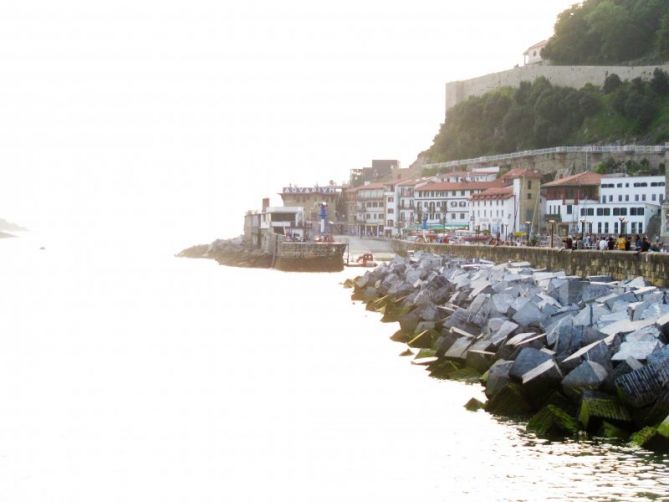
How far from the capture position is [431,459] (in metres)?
13.5

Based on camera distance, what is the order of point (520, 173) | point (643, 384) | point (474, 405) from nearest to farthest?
point (643, 384), point (474, 405), point (520, 173)

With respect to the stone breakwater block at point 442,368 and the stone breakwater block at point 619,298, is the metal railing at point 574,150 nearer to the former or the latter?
the stone breakwater block at point 619,298

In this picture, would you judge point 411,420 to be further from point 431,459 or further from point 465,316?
point 465,316

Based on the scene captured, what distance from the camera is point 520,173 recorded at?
72125 mm

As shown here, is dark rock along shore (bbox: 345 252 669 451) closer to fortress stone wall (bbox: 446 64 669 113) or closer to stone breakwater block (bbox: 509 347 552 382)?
stone breakwater block (bbox: 509 347 552 382)

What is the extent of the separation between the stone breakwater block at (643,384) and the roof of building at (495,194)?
5625 centimetres

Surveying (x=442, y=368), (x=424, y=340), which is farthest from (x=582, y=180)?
(x=442, y=368)

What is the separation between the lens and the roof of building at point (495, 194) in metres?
69.6

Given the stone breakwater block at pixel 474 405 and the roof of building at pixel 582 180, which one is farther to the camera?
the roof of building at pixel 582 180

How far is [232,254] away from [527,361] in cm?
6249

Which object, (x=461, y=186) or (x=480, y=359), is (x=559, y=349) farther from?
(x=461, y=186)

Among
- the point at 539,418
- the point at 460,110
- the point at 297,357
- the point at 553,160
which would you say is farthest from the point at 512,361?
the point at 460,110

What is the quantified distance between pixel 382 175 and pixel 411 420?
9803 centimetres

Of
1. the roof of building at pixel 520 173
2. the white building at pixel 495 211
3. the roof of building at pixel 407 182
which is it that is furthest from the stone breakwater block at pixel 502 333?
the roof of building at pixel 407 182
